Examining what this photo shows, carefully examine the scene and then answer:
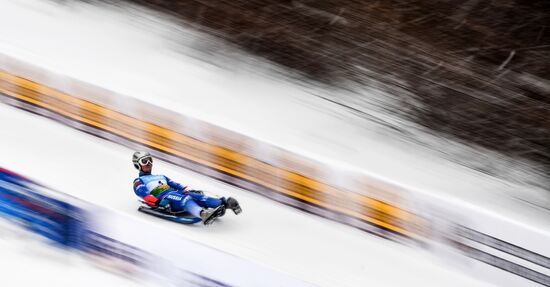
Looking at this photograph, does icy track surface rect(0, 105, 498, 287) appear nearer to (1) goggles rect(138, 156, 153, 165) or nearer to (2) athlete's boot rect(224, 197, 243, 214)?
(2) athlete's boot rect(224, 197, 243, 214)

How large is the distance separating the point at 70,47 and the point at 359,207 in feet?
11.8

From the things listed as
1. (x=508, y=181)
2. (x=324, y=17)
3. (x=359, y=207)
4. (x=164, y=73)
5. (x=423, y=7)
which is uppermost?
(x=164, y=73)

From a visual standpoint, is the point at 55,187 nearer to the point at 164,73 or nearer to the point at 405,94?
the point at 164,73

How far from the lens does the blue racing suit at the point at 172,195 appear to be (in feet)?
21.4

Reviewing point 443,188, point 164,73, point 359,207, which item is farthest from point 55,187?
point 443,188

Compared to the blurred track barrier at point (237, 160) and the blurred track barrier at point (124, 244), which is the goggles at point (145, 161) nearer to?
the blurred track barrier at point (124, 244)

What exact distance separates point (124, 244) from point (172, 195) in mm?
634

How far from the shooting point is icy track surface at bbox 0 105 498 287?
6512 millimetres

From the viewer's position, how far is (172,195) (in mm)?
6555

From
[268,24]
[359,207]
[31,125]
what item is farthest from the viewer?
[268,24]

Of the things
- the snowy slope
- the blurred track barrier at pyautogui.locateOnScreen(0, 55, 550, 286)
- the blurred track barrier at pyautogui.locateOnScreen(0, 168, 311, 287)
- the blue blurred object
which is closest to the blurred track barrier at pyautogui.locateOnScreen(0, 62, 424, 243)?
the blurred track barrier at pyautogui.locateOnScreen(0, 55, 550, 286)

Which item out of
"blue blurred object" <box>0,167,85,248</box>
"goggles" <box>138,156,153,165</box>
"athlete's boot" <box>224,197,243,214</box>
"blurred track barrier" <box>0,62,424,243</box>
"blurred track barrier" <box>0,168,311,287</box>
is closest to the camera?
"blurred track barrier" <box>0,168,311,287</box>

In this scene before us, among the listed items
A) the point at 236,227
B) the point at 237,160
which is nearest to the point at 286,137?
the point at 237,160

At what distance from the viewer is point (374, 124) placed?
7.88 meters
